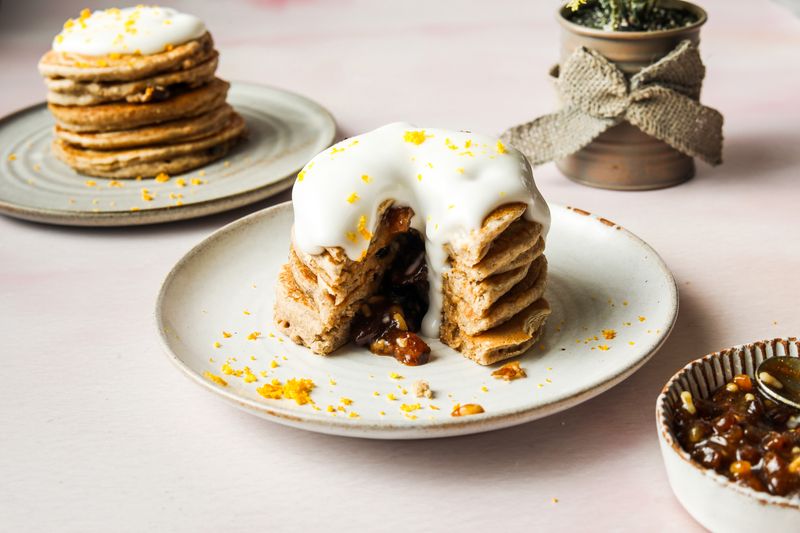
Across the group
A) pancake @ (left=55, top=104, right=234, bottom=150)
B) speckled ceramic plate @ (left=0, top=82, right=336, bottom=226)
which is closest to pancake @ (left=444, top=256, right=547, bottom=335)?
speckled ceramic plate @ (left=0, top=82, right=336, bottom=226)

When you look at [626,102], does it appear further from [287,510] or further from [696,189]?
[287,510]

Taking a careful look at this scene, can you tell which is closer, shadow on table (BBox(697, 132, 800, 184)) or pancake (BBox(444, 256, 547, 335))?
pancake (BBox(444, 256, 547, 335))

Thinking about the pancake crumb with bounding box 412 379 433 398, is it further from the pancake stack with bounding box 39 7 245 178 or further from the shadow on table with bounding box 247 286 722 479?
the pancake stack with bounding box 39 7 245 178

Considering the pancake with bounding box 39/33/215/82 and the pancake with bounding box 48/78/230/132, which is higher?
the pancake with bounding box 39/33/215/82

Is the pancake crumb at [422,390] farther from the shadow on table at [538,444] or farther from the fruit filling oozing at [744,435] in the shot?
the fruit filling oozing at [744,435]

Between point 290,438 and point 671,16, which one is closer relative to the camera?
point 290,438

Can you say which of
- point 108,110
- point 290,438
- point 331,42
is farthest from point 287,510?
point 331,42

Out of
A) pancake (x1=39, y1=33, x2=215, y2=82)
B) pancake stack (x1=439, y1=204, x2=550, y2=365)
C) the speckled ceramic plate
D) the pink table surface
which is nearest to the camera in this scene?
the pink table surface
